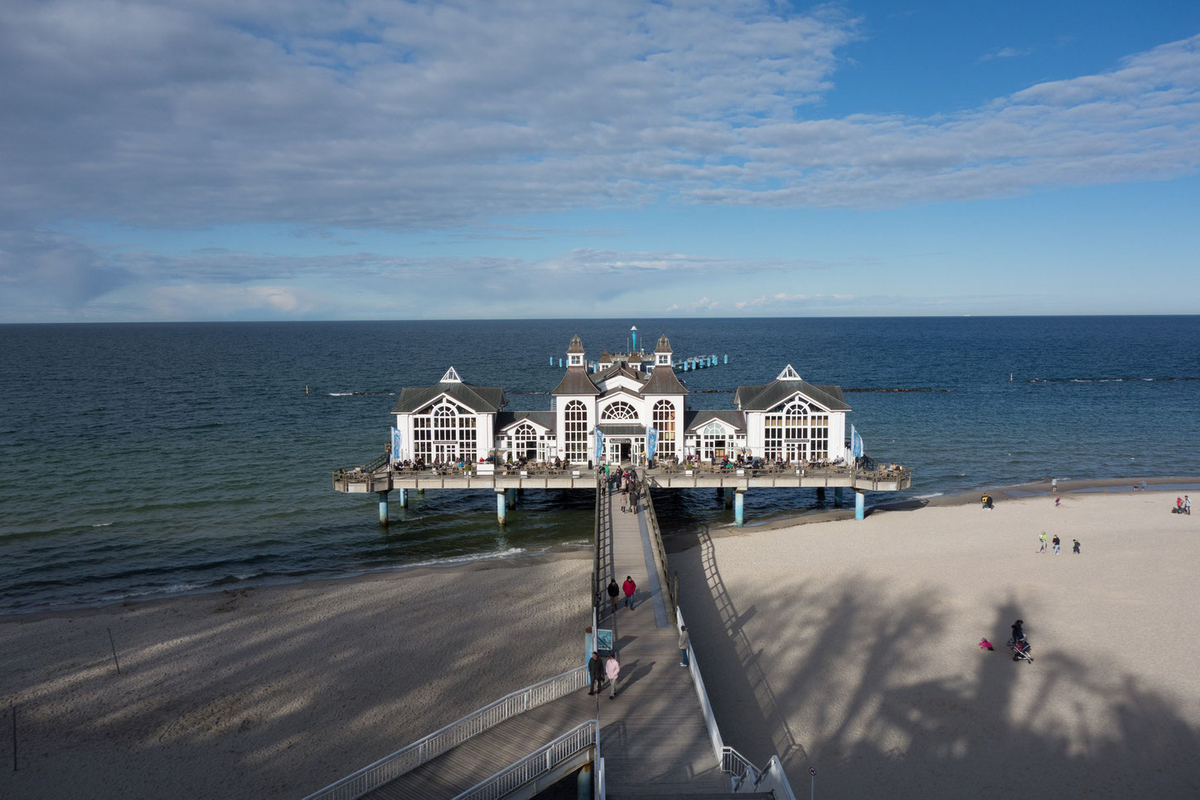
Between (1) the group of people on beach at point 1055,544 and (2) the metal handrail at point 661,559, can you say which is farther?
(1) the group of people on beach at point 1055,544

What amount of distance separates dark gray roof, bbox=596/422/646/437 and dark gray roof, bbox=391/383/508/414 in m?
6.06

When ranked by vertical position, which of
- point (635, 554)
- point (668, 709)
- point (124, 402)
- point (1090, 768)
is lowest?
point (1090, 768)

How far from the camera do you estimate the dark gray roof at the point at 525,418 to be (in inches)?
1772

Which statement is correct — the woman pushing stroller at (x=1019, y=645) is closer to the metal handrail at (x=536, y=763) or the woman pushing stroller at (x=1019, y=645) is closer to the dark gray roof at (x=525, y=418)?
the metal handrail at (x=536, y=763)

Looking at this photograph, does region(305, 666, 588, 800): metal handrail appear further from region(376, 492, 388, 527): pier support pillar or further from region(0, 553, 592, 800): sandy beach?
region(376, 492, 388, 527): pier support pillar

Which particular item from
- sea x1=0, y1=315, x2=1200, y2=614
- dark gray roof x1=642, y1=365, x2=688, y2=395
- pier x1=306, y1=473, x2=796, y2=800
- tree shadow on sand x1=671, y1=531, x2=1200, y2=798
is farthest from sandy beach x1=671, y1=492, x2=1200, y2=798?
sea x1=0, y1=315, x2=1200, y2=614

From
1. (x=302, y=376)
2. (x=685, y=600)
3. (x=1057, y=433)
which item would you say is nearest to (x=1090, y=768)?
(x=685, y=600)

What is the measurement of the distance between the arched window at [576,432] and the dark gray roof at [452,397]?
4.00 metres

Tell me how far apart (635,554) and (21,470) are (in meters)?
44.1

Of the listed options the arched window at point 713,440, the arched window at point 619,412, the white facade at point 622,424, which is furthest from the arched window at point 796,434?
the arched window at point 619,412

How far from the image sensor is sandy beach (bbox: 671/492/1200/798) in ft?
61.8

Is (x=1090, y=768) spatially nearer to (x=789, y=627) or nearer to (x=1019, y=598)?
(x=789, y=627)

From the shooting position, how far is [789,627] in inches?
1057

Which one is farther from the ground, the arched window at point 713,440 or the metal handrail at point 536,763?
the arched window at point 713,440
